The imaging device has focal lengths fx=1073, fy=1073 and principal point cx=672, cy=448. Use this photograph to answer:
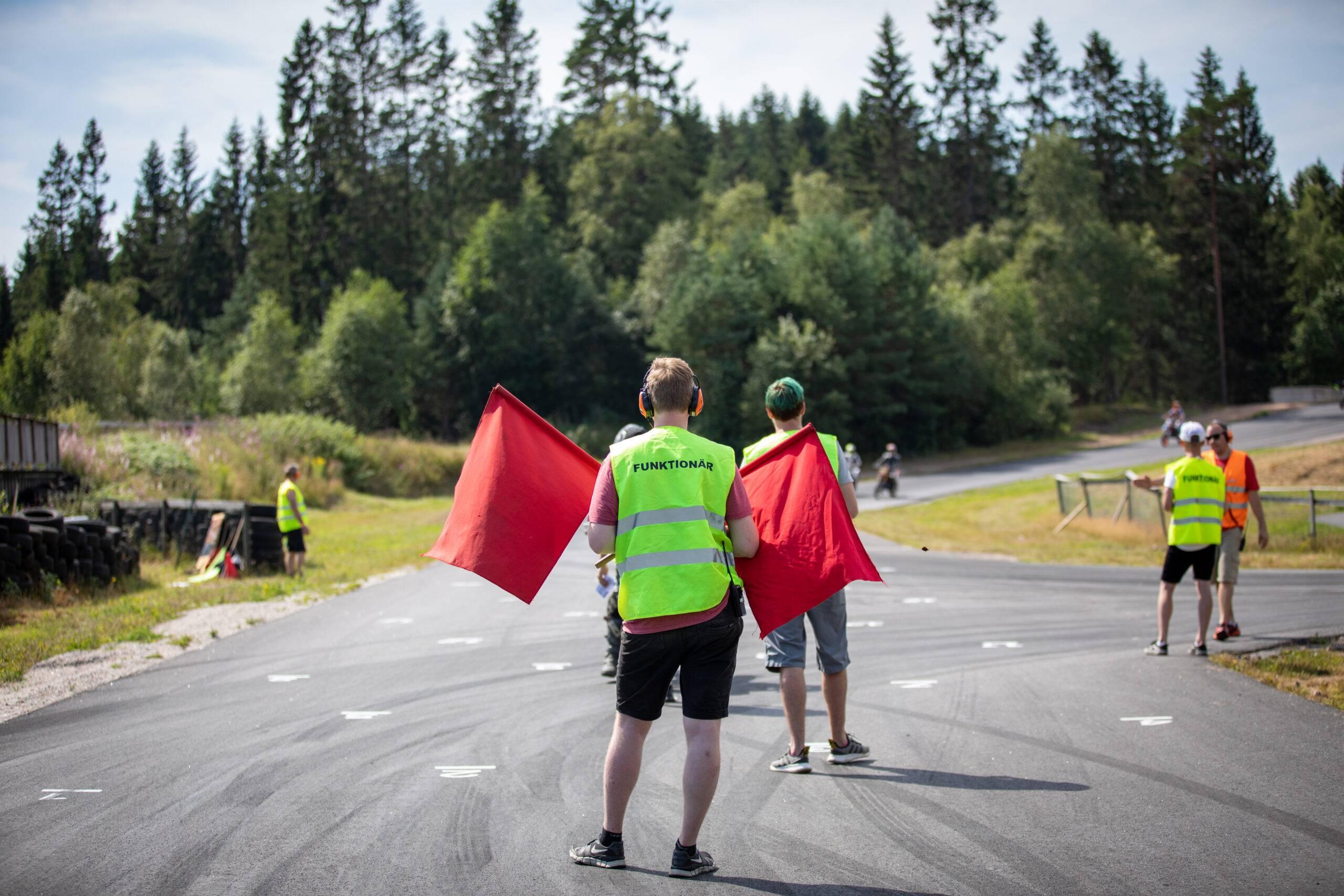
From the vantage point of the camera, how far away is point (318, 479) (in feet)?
115

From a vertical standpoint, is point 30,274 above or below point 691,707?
above

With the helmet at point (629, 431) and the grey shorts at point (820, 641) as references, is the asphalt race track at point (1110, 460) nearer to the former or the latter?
the helmet at point (629, 431)

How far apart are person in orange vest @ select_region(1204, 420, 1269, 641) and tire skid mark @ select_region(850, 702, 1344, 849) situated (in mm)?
4164

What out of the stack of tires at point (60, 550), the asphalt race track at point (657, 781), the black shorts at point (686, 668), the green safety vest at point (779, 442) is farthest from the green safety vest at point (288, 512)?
the black shorts at point (686, 668)

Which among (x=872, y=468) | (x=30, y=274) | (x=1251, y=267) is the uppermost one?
(x=30, y=274)

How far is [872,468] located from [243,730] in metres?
47.6

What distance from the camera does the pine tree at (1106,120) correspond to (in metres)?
79.2

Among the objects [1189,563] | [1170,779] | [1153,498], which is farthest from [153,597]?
[1153,498]

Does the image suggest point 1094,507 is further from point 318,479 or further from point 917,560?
point 318,479

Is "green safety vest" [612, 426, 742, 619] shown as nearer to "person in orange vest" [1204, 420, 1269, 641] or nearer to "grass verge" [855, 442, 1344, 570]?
"person in orange vest" [1204, 420, 1269, 641]

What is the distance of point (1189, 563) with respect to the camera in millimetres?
9062

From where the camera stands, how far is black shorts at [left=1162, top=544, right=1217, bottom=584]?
9.10 metres

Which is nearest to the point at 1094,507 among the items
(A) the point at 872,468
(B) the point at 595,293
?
(A) the point at 872,468

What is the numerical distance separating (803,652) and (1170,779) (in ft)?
6.57
